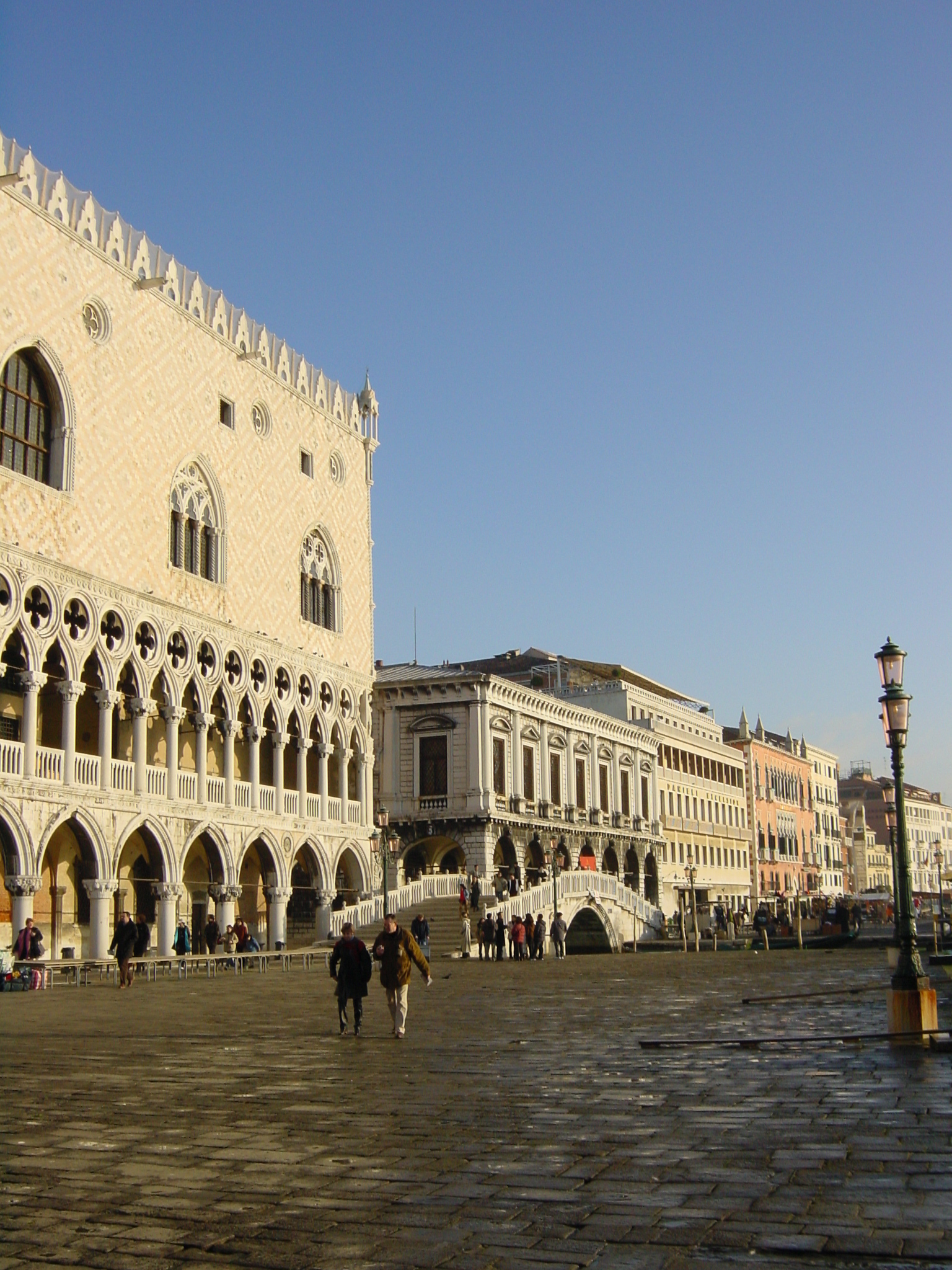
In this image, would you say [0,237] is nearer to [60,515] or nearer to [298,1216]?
[60,515]

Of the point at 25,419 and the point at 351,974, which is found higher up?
the point at 25,419

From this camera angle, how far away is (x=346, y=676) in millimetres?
40438

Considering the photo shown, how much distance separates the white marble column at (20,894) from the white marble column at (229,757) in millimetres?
7686

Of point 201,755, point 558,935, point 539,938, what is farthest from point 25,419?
point 558,935

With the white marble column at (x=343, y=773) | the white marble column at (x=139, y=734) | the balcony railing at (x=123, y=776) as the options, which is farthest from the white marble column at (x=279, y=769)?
the balcony railing at (x=123, y=776)

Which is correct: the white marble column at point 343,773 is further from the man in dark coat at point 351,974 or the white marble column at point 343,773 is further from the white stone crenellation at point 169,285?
the man in dark coat at point 351,974

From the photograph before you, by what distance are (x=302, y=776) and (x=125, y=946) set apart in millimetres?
14516

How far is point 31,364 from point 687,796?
4807cm

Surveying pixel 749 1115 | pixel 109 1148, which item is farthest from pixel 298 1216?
pixel 749 1115

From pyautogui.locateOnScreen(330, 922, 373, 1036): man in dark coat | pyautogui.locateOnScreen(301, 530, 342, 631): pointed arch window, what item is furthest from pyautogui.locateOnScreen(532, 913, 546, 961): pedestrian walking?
pyautogui.locateOnScreen(330, 922, 373, 1036): man in dark coat

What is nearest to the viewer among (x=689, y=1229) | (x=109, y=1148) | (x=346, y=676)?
(x=689, y=1229)

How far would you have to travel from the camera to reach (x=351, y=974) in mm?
14055

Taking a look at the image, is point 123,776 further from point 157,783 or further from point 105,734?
point 157,783

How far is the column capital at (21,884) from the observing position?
85.5 feet
